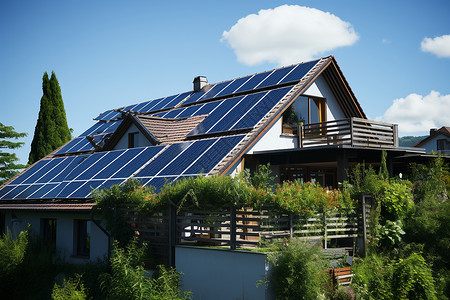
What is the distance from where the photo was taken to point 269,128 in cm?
2039

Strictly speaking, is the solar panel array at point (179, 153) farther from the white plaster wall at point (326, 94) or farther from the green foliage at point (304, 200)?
the green foliage at point (304, 200)

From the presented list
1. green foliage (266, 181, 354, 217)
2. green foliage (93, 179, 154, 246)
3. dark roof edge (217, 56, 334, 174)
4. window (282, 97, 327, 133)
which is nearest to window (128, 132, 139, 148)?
green foliage (93, 179, 154, 246)

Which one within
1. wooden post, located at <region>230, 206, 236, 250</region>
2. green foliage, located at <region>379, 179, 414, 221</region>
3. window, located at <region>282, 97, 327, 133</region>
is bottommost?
wooden post, located at <region>230, 206, 236, 250</region>

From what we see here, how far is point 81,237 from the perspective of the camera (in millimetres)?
20500

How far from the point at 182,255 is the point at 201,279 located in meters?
1.17

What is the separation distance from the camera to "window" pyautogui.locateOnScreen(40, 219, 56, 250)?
22.2m

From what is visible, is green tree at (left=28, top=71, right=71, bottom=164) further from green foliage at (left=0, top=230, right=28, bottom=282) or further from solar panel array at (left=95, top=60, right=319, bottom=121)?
green foliage at (left=0, top=230, right=28, bottom=282)

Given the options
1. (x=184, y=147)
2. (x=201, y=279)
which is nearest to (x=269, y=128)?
(x=184, y=147)

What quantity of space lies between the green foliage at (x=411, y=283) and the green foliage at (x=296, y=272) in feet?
7.24

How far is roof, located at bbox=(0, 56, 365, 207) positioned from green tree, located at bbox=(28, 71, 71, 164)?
12493 millimetres

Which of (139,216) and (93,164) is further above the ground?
(93,164)

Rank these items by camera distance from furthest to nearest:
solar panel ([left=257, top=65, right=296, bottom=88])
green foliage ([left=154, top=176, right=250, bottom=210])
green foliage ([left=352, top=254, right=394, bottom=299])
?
1. solar panel ([left=257, top=65, right=296, bottom=88])
2. green foliage ([left=154, top=176, right=250, bottom=210])
3. green foliage ([left=352, top=254, right=394, bottom=299])

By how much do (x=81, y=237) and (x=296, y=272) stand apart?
1164cm

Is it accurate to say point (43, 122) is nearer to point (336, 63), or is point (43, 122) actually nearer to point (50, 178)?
point (50, 178)
